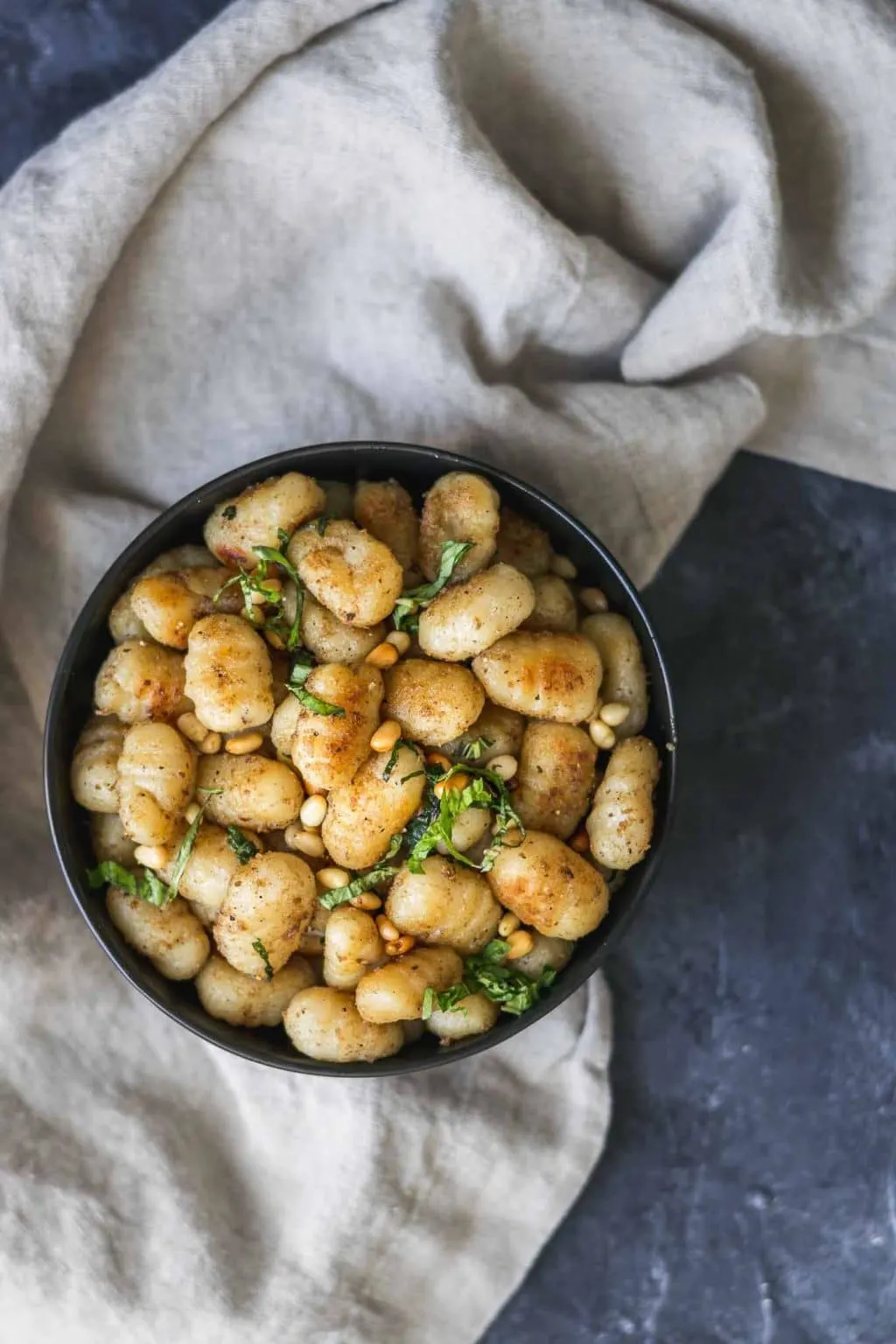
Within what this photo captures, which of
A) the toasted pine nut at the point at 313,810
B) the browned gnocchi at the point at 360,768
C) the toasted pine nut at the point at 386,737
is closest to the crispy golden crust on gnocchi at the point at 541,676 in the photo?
the browned gnocchi at the point at 360,768

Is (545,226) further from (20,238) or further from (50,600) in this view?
(50,600)

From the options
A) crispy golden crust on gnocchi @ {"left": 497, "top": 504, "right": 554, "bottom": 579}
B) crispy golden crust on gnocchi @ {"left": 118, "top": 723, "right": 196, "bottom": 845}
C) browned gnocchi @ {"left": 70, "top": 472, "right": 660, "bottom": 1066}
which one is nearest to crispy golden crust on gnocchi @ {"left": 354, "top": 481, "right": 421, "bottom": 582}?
browned gnocchi @ {"left": 70, "top": 472, "right": 660, "bottom": 1066}

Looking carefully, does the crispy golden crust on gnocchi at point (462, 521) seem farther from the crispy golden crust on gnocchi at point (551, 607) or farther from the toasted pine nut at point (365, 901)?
the toasted pine nut at point (365, 901)

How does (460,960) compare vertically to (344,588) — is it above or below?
below

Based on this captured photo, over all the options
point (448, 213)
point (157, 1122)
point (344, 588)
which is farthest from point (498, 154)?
point (157, 1122)

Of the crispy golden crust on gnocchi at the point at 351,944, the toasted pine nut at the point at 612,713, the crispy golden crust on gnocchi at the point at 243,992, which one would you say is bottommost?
the crispy golden crust on gnocchi at the point at 243,992

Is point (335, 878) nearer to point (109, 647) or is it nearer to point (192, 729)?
point (192, 729)

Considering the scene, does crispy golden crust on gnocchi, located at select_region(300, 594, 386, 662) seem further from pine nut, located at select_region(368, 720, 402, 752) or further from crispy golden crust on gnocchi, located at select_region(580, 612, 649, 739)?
crispy golden crust on gnocchi, located at select_region(580, 612, 649, 739)
